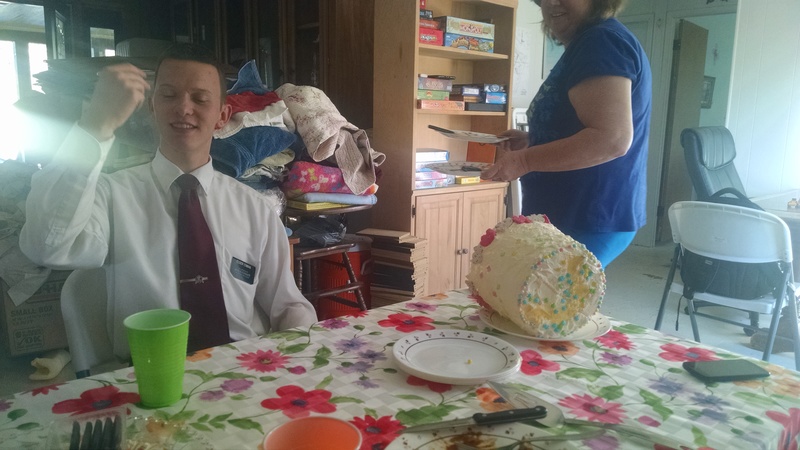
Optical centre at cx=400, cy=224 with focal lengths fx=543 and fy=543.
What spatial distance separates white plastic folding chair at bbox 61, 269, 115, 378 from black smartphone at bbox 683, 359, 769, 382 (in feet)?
3.59

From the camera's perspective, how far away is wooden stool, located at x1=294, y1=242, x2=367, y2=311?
7.89 feet

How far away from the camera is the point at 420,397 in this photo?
0.73m

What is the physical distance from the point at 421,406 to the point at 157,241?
2.27 ft

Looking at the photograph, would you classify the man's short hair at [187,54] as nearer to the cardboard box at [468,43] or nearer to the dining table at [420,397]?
the dining table at [420,397]

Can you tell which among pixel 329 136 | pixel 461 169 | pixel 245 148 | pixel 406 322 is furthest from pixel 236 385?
pixel 329 136

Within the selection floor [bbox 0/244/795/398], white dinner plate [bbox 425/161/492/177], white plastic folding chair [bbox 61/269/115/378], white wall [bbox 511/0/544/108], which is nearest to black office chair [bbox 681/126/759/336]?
floor [bbox 0/244/795/398]

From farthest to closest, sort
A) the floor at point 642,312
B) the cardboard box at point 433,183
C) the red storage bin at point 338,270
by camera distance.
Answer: the cardboard box at point 433,183, the red storage bin at point 338,270, the floor at point 642,312

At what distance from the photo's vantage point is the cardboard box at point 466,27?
2.93 metres

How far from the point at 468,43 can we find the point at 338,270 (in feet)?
4.82

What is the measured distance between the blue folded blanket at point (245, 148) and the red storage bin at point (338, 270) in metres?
0.73

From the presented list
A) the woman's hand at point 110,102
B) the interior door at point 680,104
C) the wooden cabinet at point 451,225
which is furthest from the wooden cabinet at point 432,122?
the interior door at point 680,104

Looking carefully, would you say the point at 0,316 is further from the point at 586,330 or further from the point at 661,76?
the point at 661,76

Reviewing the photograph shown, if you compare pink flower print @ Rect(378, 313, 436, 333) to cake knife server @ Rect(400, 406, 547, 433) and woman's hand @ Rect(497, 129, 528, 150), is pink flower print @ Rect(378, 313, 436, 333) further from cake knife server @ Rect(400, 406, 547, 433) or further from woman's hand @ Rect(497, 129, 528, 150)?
woman's hand @ Rect(497, 129, 528, 150)

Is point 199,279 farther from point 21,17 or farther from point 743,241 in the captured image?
point 21,17
